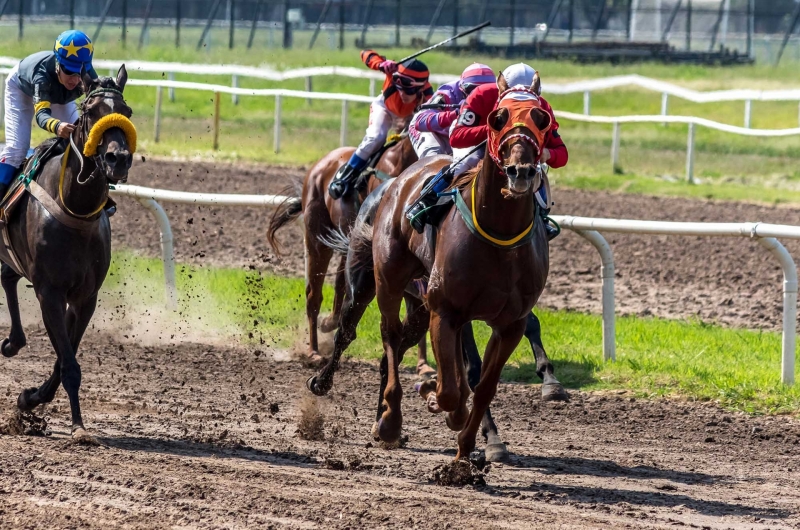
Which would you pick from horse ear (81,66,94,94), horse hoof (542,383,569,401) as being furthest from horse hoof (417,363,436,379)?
horse ear (81,66,94,94)

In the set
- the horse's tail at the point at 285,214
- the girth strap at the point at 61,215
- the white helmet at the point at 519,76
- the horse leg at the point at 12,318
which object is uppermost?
the white helmet at the point at 519,76

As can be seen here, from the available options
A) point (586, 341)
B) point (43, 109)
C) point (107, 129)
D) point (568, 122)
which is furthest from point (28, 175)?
point (568, 122)

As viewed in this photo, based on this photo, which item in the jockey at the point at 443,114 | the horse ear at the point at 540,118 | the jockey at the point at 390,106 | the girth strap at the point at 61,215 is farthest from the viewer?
the jockey at the point at 390,106

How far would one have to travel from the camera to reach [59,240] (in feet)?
21.7

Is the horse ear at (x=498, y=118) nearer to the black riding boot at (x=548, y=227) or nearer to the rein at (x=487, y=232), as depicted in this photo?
the rein at (x=487, y=232)

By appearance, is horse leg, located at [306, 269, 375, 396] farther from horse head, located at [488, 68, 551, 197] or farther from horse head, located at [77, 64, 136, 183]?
horse head, located at [488, 68, 551, 197]

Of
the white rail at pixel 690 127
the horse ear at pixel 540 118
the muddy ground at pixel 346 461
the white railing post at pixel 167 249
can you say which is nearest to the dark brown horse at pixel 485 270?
the horse ear at pixel 540 118

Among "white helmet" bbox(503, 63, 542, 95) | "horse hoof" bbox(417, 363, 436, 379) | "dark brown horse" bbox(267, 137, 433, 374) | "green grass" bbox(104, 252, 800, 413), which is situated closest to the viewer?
"white helmet" bbox(503, 63, 542, 95)

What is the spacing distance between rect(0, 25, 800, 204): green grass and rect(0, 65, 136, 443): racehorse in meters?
10.0

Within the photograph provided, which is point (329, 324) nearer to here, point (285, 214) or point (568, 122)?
point (285, 214)

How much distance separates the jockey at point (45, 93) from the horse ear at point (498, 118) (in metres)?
2.55

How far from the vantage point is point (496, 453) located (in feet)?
21.2

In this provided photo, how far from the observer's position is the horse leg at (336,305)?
359 inches

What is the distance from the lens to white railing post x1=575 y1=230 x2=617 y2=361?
8.37 meters
